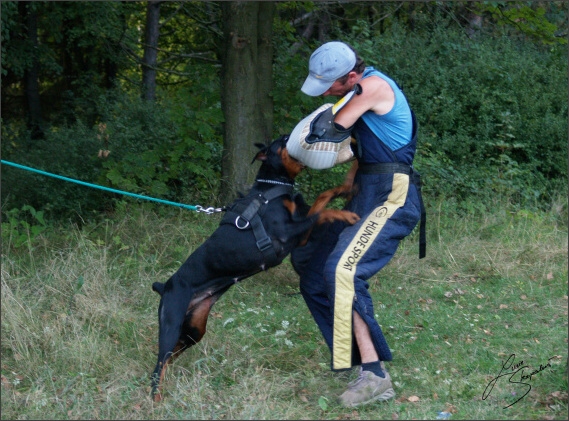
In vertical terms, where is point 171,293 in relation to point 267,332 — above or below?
above

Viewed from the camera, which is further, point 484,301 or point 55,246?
point 55,246

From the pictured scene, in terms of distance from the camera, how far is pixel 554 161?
35.0ft

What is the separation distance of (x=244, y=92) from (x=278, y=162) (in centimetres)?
387

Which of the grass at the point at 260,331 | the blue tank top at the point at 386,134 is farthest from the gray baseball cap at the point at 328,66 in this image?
the grass at the point at 260,331

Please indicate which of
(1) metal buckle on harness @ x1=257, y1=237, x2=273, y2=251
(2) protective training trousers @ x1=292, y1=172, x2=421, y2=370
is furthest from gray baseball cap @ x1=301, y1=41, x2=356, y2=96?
(1) metal buckle on harness @ x1=257, y1=237, x2=273, y2=251

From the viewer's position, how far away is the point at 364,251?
4113 millimetres

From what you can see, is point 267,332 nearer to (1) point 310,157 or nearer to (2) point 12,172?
(1) point 310,157

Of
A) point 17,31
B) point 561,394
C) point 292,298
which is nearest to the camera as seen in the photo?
point 561,394

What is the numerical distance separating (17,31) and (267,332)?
9.79m

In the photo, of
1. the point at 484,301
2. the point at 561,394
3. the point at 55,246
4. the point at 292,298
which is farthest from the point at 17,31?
the point at 561,394

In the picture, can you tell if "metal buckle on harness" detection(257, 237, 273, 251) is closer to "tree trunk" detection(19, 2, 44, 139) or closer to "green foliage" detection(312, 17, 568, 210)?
"green foliage" detection(312, 17, 568, 210)

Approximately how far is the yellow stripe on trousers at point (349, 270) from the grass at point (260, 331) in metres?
0.32

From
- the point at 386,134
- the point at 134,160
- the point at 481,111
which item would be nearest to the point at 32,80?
the point at 134,160

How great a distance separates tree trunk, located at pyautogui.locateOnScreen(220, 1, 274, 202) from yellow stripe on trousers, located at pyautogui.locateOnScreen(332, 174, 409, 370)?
159 inches
